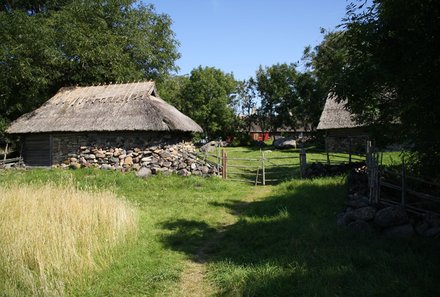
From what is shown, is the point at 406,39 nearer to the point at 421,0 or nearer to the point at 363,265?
the point at 421,0

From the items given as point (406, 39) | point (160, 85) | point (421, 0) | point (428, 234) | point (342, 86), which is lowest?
point (428, 234)

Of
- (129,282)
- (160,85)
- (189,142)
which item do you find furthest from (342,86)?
(160,85)

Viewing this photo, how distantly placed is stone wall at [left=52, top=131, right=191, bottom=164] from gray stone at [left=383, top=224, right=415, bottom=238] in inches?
445

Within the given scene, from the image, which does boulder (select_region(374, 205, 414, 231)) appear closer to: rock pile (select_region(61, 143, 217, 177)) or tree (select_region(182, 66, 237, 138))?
rock pile (select_region(61, 143, 217, 177))

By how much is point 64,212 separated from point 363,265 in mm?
5238

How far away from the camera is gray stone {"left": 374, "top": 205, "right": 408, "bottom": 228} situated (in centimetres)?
615

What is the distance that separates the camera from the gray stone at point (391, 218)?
6152 millimetres

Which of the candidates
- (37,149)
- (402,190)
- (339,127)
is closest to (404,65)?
(402,190)

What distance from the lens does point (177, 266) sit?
5.46 m

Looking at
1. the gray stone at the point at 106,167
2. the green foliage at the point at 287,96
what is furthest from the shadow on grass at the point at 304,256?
the green foliage at the point at 287,96

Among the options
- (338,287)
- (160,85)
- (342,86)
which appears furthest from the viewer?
(160,85)

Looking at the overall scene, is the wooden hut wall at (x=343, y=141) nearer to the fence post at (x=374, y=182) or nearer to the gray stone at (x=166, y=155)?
the gray stone at (x=166, y=155)

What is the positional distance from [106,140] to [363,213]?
1254cm

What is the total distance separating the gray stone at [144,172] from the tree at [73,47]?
8.26 m
